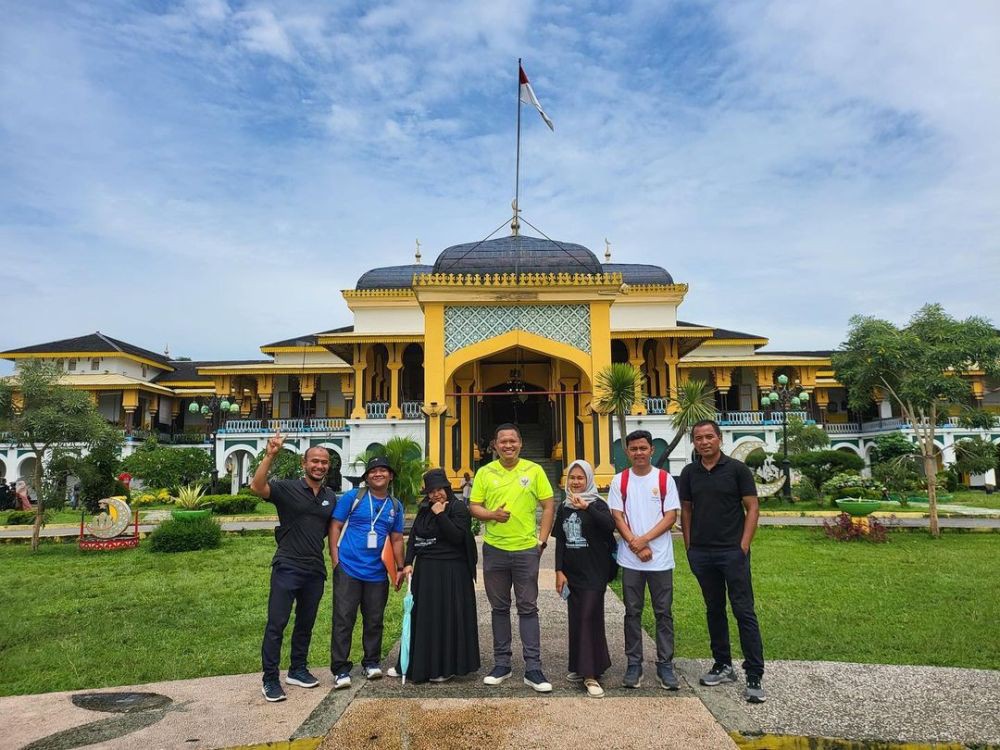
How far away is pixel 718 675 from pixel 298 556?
2.76 meters

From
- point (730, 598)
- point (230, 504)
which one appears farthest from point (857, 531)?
point (230, 504)

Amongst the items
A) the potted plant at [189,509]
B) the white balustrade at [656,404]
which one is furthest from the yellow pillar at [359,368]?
the white balustrade at [656,404]

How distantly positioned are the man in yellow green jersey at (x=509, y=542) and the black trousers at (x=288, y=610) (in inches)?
43.6

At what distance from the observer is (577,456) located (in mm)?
18984

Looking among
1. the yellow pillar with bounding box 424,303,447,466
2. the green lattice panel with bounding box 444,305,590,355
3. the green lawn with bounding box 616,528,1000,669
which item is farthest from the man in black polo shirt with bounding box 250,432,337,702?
the green lattice panel with bounding box 444,305,590,355

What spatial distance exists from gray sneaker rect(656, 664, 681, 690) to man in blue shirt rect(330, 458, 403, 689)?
179 cm

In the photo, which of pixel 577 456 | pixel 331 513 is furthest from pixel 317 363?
pixel 331 513

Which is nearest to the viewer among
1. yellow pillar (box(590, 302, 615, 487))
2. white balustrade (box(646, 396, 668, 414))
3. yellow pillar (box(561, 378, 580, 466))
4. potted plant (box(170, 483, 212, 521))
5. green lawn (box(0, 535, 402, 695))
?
green lawn (box(0, 535, 402, 695))

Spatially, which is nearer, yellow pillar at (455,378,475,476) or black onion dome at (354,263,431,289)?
yellow pillar at (455,378,475,476)

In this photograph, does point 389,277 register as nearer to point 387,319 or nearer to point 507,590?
point 387,319

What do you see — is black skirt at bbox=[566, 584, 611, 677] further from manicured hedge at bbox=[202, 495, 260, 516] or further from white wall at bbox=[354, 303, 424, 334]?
white wall at bbox=[354, 303, 424, 334]

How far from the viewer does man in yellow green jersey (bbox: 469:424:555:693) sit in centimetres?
420

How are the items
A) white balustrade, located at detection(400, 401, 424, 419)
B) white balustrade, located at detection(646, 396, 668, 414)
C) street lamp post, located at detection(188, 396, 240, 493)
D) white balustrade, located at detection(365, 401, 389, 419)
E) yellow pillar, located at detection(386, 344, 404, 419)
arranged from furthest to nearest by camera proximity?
yellow pillar, located at detection(386, 344, 404, 419) → white balustrade, located at detection(365, 401, 389, 419) → white balustrade, located at detection(400, 401, 424, 419) → white balustrade, located at detection(646, 396, 668, 414) → street lamp post, located at detection(188, 396, 240, 493)

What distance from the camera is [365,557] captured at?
170 inches
